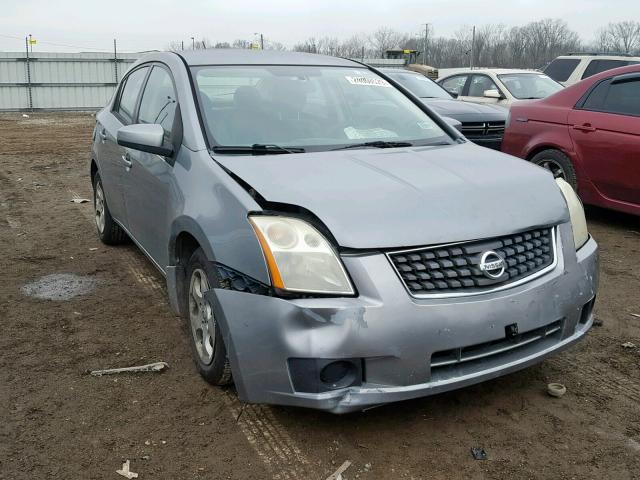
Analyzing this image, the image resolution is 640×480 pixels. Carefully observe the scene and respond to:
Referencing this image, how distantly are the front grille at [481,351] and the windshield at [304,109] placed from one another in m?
1.42

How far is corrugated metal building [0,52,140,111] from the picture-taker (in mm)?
23531

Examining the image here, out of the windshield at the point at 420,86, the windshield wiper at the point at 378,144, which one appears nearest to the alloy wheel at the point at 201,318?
the windshield wiper at the point at 378,144

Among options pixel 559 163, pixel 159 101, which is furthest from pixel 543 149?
pixel 159 101

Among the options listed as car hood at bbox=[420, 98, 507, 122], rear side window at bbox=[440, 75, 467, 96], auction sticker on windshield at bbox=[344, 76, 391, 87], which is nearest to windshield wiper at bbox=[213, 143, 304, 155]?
auction sticker on windshield at bbox=[344, 76, 391, 87]

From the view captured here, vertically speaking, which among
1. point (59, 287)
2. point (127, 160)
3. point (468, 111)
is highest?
point (468, 111)

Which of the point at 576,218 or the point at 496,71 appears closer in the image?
the point at 576,218

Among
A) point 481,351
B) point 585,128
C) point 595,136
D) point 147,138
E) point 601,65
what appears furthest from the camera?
point 601,65

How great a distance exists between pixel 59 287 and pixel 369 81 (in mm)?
2672

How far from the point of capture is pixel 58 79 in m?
24.4

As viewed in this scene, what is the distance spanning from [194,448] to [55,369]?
117cm

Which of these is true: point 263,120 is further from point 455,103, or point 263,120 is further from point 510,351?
point 455,103

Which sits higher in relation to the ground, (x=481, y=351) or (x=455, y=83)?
(x=455, y=83)

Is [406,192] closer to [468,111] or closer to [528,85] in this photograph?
[468,111]

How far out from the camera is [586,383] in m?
3.37
